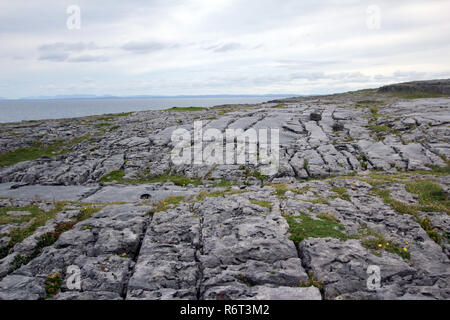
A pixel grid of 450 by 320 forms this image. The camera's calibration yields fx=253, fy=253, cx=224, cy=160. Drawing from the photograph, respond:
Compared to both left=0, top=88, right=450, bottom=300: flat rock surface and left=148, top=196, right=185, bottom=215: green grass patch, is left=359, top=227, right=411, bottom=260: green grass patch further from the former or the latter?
left=148, top=196, right=185, bottom=215: green grass patch

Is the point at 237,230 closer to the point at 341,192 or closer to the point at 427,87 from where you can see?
the point at 341,192

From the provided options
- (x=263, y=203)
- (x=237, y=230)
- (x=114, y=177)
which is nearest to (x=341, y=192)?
(x=263, y=203)

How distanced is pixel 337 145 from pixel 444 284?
25.4 meters

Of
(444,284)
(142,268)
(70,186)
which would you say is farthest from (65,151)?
(444,284)

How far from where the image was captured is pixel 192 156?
111 ft

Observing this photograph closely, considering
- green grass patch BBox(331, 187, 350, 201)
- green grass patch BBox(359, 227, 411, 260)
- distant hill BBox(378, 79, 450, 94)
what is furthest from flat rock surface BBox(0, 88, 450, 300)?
distant hill BBox(378, 79, 450, 94)

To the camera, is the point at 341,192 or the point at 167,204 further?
the point at 341,192

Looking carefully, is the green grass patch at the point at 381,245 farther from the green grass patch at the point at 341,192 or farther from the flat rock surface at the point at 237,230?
the green grass patch at the point at 341,192

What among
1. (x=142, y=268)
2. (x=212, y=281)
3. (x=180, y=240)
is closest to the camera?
(x=212, y=281)

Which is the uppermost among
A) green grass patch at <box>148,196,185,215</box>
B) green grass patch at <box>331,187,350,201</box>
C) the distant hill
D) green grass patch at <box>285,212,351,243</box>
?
the distant hill
